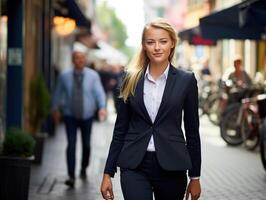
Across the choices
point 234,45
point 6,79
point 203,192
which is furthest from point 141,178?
point 234,45

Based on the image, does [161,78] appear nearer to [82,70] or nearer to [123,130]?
[123,130]

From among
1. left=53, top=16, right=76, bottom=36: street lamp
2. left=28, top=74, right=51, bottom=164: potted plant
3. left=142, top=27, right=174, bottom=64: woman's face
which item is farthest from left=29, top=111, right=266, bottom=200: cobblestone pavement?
left=142, top=27, right=174, bottom=64: woman's face

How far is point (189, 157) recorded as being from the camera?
16.1ft

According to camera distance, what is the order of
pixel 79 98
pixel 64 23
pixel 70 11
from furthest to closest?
pixel 64 23, pixel 70 11, pixel 79 98

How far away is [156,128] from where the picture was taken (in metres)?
4.86

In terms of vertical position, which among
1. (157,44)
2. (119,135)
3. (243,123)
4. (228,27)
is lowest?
(243,123)

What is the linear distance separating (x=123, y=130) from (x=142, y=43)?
56cm

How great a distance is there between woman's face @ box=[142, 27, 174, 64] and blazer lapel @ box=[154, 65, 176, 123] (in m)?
0.10

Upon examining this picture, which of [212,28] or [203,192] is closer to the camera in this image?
[203,192]

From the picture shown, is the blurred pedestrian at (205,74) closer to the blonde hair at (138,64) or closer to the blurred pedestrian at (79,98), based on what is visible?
the blurred pedestrian at (79,98)

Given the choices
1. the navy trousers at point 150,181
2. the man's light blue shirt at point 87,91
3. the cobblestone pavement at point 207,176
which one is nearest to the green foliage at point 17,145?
the cobblestone pavement at point 207,176

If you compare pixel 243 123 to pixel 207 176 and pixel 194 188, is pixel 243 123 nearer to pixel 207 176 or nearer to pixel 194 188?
pixel 207 176

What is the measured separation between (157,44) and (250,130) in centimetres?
1004

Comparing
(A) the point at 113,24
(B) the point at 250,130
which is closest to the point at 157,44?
(B) the point at 250,130
